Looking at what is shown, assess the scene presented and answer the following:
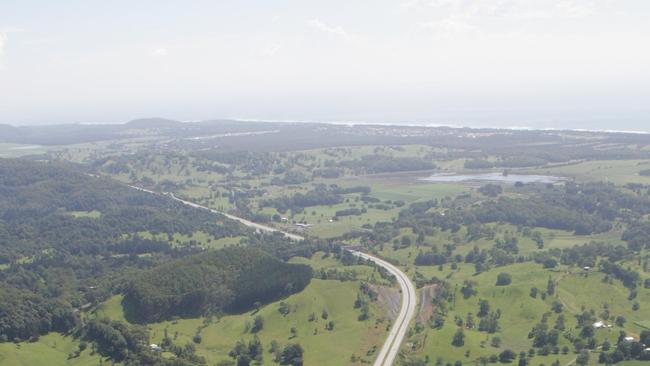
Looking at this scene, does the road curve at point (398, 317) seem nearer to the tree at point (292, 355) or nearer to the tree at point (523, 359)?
the tree at point (292, 355)

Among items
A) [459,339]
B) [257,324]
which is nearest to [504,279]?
[459,339]

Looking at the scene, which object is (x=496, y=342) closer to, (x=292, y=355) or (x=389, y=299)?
(x=389, y=299)

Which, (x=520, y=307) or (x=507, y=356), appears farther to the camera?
(x=520, y=307)

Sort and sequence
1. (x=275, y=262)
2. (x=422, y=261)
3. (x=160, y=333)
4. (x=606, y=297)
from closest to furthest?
1. (x=160, y=333)
2. (x=606, y=297)
3. (x=275, y=262)
4. (x=422, y=261)

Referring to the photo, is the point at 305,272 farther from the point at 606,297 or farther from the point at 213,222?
the point at 213,222

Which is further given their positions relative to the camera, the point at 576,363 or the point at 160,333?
the point at 160,333

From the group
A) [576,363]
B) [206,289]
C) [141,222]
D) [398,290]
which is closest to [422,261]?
[398,290]

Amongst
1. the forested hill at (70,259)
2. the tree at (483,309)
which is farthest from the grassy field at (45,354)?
the tree at (483,309)

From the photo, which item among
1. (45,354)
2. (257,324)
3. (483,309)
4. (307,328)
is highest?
(483,309)
